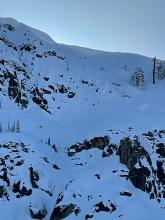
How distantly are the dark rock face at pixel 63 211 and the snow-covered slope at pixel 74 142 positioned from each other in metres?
0.07

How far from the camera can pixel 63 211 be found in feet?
106

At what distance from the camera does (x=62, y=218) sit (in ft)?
104

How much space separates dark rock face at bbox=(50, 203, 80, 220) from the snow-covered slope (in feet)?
0.24

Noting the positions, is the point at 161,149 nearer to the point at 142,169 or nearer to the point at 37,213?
the point at 142,169

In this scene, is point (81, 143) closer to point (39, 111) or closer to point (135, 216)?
point (39, 111)

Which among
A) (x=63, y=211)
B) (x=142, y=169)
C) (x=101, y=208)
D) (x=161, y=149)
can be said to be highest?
(x=161, y=149)

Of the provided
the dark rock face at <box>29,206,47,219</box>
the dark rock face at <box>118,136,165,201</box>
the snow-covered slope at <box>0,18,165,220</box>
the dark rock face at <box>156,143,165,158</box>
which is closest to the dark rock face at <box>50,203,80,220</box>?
the snow-covered slope at <box>0,18,165,220</box>

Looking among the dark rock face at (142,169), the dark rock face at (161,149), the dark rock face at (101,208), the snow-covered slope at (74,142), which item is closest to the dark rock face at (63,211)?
the snow-covered slope at (74,142)

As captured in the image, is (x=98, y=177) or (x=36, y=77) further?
(x=36, y=77)

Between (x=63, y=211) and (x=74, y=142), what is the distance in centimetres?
1233

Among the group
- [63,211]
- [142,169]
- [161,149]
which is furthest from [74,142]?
[63,211]

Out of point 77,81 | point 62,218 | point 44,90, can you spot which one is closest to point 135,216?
point 62,218

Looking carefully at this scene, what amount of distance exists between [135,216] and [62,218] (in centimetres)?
527

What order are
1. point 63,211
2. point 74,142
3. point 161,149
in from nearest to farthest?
point 63,211, point 161,149, point 74,142
